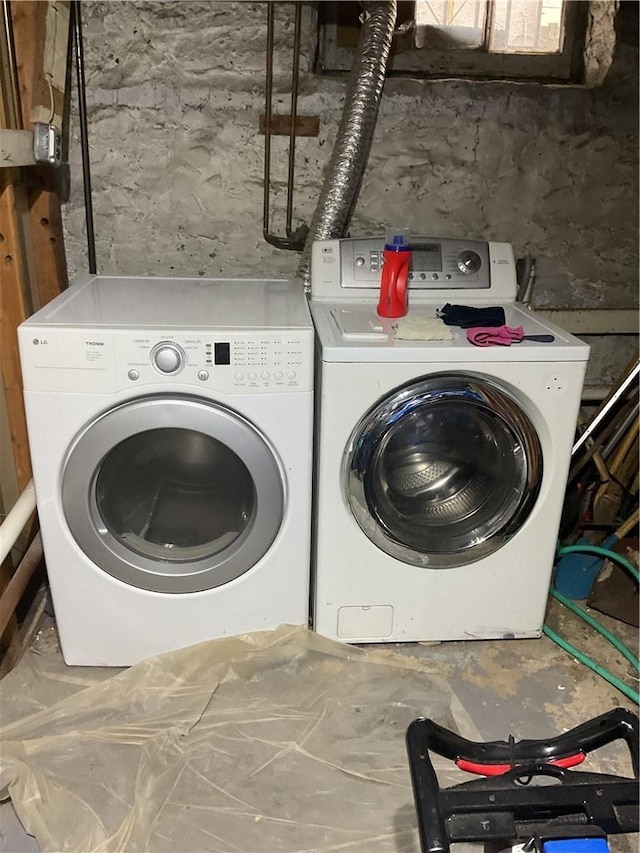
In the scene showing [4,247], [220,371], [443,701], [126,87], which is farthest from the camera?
[126,87]

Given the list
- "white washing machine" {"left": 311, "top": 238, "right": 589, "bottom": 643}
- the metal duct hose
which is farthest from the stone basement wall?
"white washing machine" {"left": 311, "top": 238, "right": 589, "bottom": 643}

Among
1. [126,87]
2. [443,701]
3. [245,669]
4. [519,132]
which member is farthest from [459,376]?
[126,87]

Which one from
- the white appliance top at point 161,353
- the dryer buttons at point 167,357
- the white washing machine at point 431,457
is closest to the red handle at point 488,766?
the white washing machine at point 431,457

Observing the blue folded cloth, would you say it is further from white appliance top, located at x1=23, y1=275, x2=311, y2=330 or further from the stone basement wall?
the stone basement wall

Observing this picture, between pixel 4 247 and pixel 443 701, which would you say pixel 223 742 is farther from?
pixel 4 247

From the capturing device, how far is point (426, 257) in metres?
2.04

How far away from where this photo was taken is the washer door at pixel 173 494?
1603 mm

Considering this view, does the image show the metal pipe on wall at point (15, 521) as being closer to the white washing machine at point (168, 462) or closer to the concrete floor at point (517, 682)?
the white washing machine at point (168, 462)

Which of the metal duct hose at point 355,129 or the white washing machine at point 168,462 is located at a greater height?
the metal duct hose at point 355,129

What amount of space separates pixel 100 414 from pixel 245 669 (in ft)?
2.36

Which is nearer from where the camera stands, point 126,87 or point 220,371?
point 220,371

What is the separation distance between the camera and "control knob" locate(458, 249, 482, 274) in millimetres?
2061

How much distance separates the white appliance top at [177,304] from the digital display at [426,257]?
1.11 ft

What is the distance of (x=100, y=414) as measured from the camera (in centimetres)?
161
